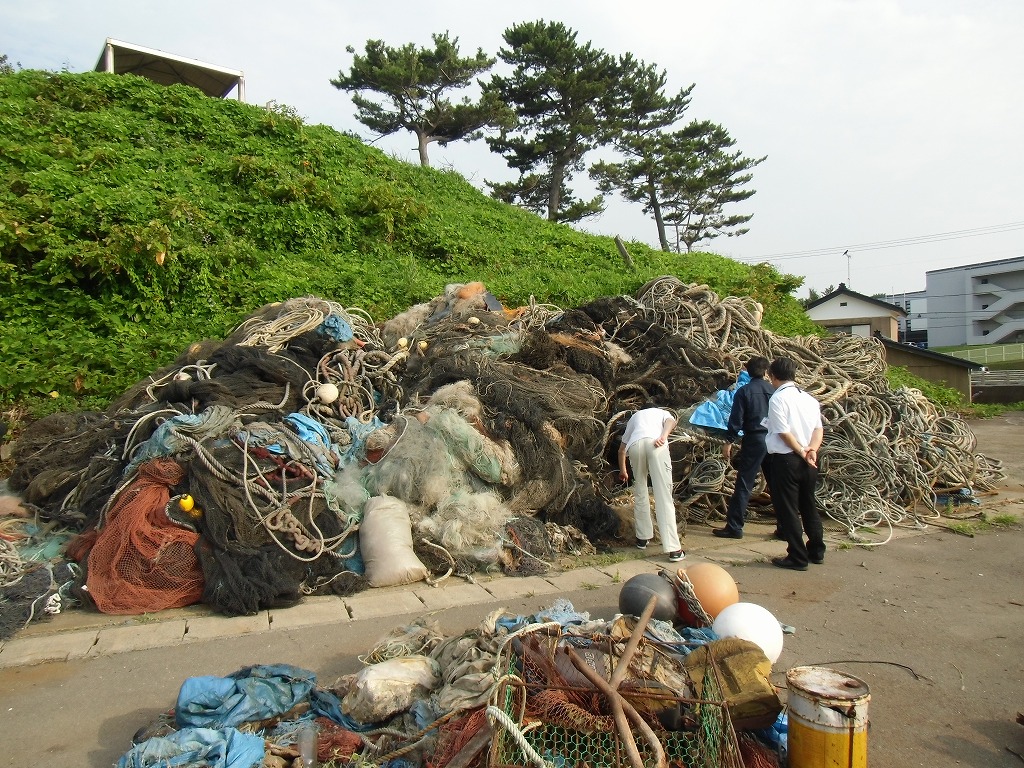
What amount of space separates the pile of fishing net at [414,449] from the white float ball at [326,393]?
4 centimetres

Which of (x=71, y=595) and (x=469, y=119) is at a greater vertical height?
(x=469, y=119)

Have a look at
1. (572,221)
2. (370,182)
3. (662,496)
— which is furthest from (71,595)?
(572,221)

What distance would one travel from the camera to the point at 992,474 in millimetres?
9352

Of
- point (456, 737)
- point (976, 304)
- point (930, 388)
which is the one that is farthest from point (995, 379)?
point (976, 304)

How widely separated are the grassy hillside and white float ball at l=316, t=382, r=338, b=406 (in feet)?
11.2

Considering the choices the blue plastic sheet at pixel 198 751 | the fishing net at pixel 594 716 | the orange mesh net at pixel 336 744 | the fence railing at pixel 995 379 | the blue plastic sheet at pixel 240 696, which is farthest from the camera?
the fence railing at pixel 995 379

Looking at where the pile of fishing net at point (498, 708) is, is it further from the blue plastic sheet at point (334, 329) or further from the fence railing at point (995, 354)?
the fence railing at point (995, 354)

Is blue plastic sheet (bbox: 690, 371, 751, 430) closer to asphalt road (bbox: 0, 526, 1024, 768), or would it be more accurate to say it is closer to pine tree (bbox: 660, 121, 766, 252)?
asphalt road (bbox: 0, 526, 1024, 768)

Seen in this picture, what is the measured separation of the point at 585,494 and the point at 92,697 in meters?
4.35

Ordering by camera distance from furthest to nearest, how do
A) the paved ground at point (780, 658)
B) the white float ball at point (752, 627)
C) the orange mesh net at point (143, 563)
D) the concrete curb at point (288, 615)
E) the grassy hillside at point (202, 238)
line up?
the grassy hillside at point (202, 238)
the orange mesh net at point (143, 563)
the concrete curb at point (288, 615)
the white float ball at point (752, 627)
the paved ground at point (780, 658)

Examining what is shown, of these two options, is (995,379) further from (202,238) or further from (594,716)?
(594,716)

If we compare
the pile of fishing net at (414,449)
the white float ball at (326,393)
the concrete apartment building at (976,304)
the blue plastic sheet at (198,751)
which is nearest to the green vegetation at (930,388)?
the pile of fishing net at (414,449)

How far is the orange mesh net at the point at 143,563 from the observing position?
5.12 m

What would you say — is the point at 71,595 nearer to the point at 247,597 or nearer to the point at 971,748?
the point at 247,597
